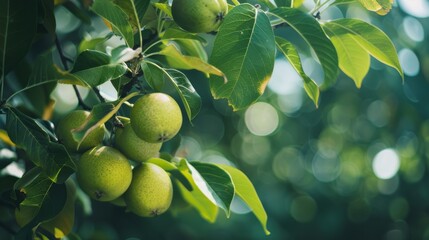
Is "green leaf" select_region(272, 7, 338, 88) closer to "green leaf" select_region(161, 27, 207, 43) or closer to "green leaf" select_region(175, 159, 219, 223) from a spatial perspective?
"green leaf" select_region(161, 27, 207, 43)

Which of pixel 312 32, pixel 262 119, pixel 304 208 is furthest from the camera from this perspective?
pixel 262 119

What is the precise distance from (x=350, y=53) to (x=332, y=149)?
4.62m

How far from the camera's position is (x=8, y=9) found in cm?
152

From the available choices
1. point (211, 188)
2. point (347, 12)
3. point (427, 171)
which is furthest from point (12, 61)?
point (427, 171)

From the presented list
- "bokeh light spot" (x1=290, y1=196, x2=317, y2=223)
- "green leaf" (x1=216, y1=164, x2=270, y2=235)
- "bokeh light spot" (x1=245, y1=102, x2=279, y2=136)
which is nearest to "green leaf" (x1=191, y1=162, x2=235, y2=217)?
"green leaf" (x1=216, y1=164, x2=270, y2=235)

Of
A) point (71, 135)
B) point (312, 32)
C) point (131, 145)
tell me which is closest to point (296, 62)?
point (312, 32)

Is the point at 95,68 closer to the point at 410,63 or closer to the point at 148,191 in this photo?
the point at 148,191

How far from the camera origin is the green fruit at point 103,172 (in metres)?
1.49

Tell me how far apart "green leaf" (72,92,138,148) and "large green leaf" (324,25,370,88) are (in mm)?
656

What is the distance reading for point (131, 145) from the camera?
1560 mm

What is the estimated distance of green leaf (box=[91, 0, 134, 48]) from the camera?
143cm

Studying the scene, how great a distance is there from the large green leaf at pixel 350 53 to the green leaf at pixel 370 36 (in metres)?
0.01

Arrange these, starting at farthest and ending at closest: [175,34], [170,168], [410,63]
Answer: [410,63] → [170,168] → [175,34]

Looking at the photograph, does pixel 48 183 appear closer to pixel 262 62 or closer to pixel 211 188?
pixel 211 188
